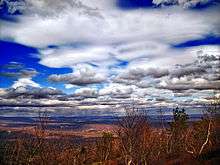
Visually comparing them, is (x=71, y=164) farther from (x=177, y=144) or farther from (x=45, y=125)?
(x=45, y=125)

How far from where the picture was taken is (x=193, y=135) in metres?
103

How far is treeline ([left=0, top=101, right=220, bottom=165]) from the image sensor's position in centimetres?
6606

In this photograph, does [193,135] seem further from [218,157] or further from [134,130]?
[218,157]

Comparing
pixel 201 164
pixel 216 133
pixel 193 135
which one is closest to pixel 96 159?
pixel 193 135

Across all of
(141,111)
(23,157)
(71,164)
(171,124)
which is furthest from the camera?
(171,124)

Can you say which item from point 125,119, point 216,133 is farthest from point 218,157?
point 216,133

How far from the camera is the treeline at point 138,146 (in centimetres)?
6606

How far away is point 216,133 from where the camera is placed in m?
95.4

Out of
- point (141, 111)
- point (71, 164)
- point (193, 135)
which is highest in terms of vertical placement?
point (141, 111)

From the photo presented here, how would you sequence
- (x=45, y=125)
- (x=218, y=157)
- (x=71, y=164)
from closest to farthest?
(x=45, y=125) < (x=218, y=157) < (x=71, y=164)

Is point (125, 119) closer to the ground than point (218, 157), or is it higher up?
higher up

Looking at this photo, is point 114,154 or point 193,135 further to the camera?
point 114,154

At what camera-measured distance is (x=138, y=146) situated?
7631cm

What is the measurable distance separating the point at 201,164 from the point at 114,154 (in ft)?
193
